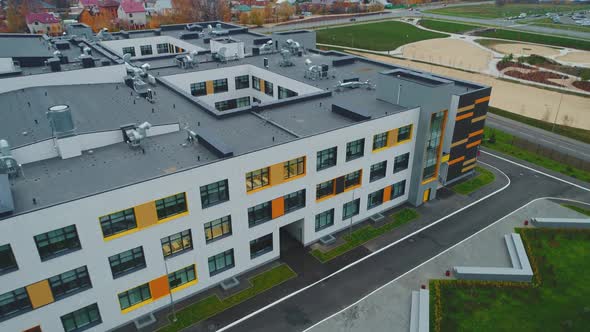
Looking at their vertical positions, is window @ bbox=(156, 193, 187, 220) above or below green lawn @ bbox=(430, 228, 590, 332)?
above

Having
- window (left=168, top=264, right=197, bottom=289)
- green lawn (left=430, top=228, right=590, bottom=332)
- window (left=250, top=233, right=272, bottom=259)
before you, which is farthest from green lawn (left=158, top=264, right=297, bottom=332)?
green lawn (left=430, top=228, right=590, bottom=332)

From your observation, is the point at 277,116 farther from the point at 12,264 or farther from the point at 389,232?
the point at 12,264

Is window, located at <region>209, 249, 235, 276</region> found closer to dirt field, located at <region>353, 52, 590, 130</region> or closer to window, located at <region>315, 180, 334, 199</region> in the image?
window, located at <region>315, 180, 334, 199</region>

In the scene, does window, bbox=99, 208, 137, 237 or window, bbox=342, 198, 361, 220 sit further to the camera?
window, bbox=342, 198, 361, 220

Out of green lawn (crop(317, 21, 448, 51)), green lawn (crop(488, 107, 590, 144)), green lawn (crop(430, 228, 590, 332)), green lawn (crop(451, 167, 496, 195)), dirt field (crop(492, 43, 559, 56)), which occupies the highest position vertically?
green lawn (crop(317, 21, 448, 51))

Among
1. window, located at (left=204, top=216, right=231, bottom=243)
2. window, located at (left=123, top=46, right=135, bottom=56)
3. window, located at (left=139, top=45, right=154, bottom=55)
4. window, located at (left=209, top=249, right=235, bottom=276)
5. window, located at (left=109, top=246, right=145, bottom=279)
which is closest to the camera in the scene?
window, located at (left=109, top=246, right=145, bottom=279)

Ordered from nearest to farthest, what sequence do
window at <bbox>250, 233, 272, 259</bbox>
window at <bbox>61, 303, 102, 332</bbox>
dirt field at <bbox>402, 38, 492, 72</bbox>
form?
window at <bbox>61, 303, 102, 332</bbox>
window at <bbox>250, 233, 272, 259</bbox>
dirt field at <bbox>402, 38, 492, 72</bbox>

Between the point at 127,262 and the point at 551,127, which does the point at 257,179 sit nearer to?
the point at 127,262

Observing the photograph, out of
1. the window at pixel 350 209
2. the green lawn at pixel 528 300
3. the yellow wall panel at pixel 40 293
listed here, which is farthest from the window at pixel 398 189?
the yellow wall panel at pixel 40 293
